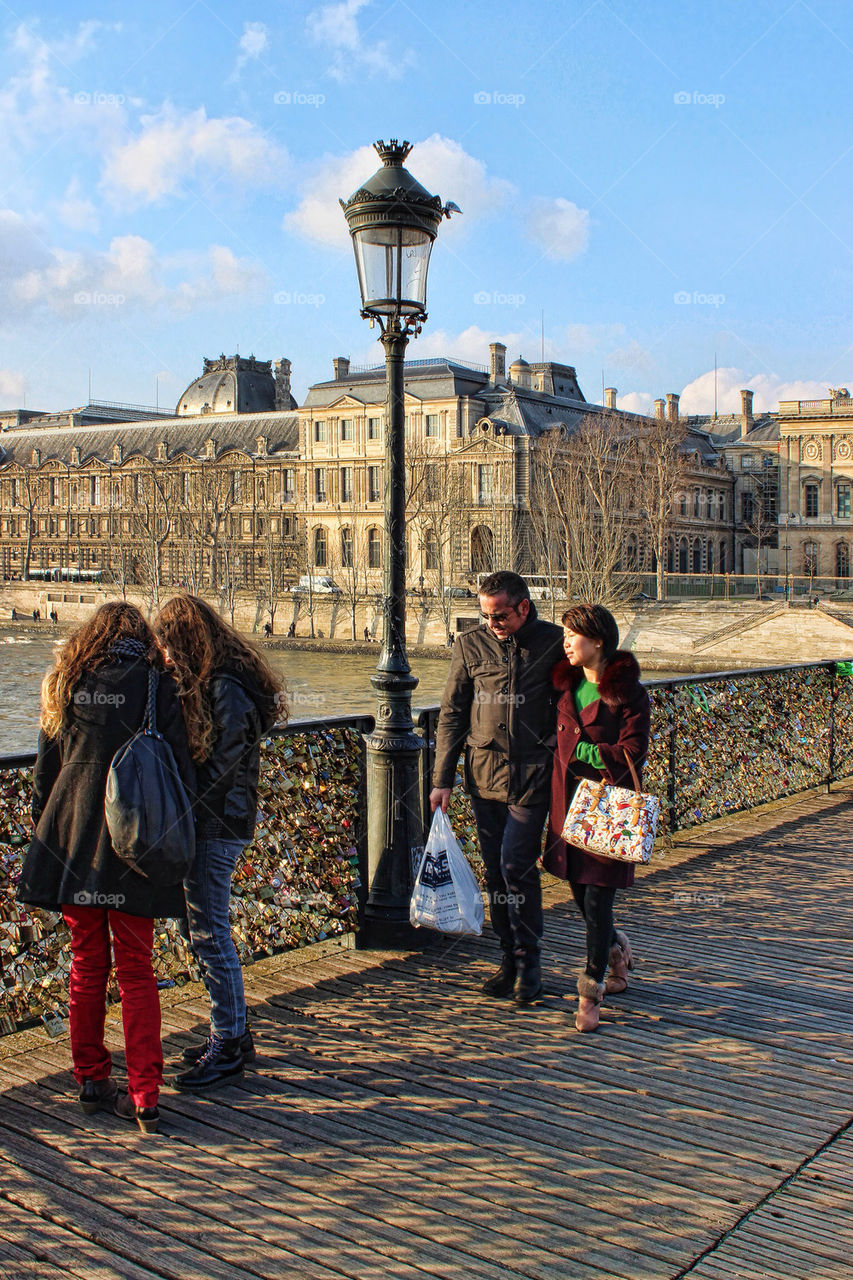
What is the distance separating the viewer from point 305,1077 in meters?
4.04

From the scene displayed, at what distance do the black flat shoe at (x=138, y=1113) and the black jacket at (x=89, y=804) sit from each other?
605 millimetres

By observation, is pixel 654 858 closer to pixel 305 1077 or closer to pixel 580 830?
pixel 580 830

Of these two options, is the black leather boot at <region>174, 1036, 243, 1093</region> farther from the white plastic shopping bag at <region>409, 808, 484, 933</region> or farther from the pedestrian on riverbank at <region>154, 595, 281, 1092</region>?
the white plastic shopping bag at <region>409, 808, 484, 933</region>

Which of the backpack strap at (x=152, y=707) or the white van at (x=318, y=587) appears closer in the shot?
the backpack strap at (x=152, y=707)

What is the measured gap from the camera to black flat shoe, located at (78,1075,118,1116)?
3.73m

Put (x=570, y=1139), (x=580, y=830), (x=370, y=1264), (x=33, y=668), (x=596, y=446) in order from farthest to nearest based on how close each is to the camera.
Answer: (x=596, y=446) < (x=33, y=668) < (x=580, y=830) < (x=570, y=1139) < (x=370, y=1264)

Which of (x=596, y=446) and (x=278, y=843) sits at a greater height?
(x=596, y=446)

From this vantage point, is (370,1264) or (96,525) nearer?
(370,1264)

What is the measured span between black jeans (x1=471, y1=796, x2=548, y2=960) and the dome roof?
79.0 metres

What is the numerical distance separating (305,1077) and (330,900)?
1401mm

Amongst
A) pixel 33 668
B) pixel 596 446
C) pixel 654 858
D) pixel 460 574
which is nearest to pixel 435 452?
pixel 460 574

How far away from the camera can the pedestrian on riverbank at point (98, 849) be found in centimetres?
359

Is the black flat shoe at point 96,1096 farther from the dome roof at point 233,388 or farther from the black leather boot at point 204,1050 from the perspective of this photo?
the dome roof at point 233,388

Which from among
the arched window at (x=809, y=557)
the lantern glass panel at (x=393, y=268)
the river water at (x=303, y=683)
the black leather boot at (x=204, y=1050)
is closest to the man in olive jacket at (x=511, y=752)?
the black leather boot at (x=204, y=1050)
